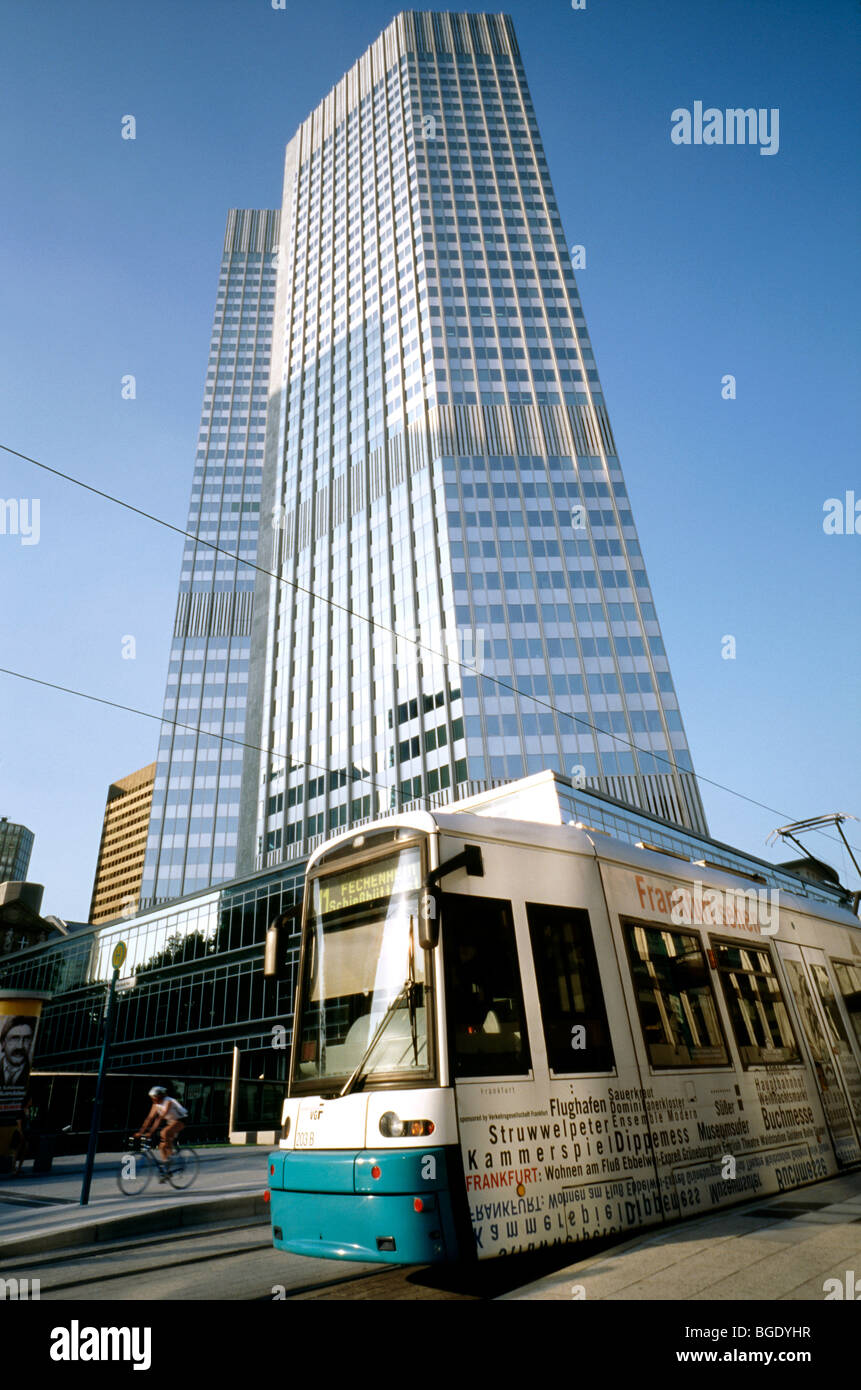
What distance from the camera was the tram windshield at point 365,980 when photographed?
5090 mm

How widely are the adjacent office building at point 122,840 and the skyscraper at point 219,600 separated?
60.2 metres

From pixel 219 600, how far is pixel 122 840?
80525 millimetres

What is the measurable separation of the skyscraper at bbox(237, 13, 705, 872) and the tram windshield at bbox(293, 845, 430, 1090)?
3945 cm

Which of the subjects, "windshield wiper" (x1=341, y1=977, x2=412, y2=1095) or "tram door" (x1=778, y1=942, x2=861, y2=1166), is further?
"tram door" (x1=778, y1=942, x2=861, y2=1166)

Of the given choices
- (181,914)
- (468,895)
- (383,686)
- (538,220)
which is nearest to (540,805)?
(468,895)

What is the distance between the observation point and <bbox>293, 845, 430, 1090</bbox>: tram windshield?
5.09m

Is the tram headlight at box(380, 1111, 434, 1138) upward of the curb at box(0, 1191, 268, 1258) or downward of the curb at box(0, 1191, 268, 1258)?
upward

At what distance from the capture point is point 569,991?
5.84 meters

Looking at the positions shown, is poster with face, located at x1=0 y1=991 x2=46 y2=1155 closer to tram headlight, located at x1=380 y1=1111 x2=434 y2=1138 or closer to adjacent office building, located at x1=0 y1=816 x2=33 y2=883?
tram headlight, located at x1=380 y1=1111 x2=434 y2=1138

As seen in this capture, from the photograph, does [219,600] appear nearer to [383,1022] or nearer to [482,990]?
[383,1022]

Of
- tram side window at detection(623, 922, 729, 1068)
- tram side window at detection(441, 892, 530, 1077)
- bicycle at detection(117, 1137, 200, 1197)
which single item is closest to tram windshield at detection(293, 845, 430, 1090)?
tram side window at detection(441, 892, 530, 1077)

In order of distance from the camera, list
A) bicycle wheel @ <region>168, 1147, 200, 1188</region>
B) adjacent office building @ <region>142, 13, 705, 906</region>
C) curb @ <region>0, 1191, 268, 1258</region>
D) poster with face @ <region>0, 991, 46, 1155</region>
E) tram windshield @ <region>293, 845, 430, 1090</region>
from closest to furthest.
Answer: tram windshield @ <region>293, 845, 430, 1090</region>, curb @ <region>0, 1191, 268, 1258</region>, bicycle wheel @ <region>168, 1147, 200, 1188</region>, poster with face @ <region>0, 991, 46, 1155</region>, adjacent office building @ <region>142, 13, 705, 906</region>
